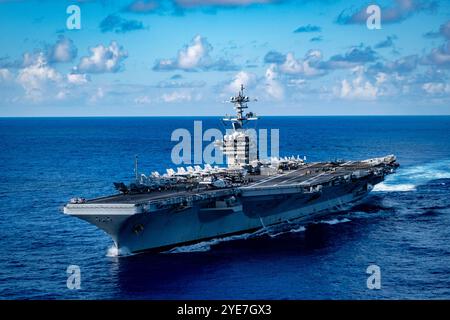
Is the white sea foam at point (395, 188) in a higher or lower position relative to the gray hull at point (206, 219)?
higher

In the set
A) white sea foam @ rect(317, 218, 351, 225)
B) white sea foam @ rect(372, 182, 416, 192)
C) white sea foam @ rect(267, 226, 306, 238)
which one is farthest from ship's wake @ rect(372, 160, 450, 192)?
white sea foam @ rect(267, 226, 306, 238)

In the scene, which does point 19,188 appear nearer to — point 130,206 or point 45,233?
point 45,233

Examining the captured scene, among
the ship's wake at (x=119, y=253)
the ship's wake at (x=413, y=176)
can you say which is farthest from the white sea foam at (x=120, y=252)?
the ship's wake at (x=413, y=176)

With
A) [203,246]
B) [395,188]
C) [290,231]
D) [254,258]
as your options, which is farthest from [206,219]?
[395,188]

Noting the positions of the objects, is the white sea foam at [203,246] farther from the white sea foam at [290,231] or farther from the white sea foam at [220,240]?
the white sea foam at [290,231]
